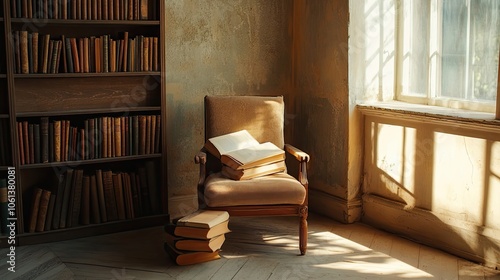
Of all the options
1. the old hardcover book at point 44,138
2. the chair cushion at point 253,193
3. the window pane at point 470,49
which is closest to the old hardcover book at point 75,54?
the old hardcover book at point 44,138

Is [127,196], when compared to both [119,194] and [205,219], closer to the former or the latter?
[119,194]

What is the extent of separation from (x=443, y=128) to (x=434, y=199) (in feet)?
1.62

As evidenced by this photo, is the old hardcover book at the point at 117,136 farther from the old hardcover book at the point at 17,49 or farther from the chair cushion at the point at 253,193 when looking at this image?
the chair cushion at the point at 253,193

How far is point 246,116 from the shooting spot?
14.9ft

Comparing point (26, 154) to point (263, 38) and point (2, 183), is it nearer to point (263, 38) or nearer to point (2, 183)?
point (2, 183)

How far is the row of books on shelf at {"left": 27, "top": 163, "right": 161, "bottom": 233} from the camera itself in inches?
170

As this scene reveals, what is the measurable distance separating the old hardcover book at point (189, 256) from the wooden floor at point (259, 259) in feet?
0.12

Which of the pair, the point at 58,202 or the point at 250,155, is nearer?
the point at 250,155

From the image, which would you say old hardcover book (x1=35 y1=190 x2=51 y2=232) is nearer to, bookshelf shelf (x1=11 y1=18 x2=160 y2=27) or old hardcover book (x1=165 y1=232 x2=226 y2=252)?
old hardcover book (x1=165 y1=232 x2=226 y2=252)

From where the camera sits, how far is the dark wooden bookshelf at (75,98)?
4.14 metres

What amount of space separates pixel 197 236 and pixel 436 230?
1.62 m

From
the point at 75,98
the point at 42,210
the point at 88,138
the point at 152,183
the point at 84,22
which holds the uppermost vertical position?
the point at 84,22

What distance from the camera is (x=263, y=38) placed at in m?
5.18

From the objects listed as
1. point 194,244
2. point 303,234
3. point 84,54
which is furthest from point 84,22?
point 303,234
